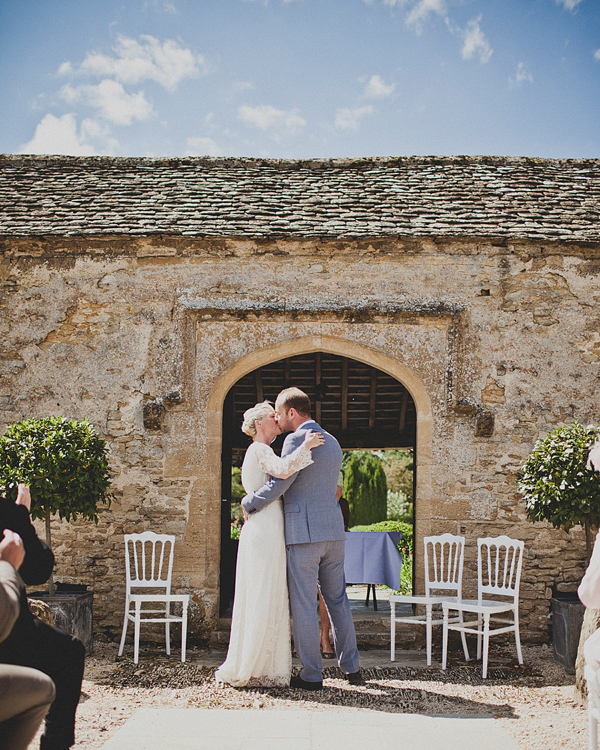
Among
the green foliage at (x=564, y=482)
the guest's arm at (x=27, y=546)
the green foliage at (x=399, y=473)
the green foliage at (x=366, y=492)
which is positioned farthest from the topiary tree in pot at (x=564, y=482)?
the green foliage at (x=399, y=473)

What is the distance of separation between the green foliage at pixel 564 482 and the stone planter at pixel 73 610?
13.7 feet

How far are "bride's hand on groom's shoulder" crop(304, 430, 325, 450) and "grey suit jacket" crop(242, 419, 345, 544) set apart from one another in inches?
2.8

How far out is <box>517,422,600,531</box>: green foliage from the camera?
19.7 ft

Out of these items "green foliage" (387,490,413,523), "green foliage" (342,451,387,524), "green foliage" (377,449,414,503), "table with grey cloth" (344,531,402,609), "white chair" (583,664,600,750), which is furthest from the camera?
"green foliage" (377,449,414,503)

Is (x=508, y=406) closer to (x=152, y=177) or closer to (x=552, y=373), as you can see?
(x=552, y=373)

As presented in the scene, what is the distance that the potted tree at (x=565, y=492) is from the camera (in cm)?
599

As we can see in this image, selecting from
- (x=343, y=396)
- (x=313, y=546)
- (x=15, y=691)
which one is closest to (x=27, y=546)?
(x=15, y=691)

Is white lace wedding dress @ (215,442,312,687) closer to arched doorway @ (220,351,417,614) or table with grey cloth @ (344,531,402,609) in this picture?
arched doorway @ (220,351,417,614)

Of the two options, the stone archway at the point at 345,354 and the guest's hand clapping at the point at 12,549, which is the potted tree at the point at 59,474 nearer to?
the stone archway at the point at 345,354

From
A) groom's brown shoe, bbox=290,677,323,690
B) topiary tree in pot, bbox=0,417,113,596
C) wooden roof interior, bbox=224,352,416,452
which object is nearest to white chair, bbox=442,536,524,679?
groom's brown shoe, bbox=290,677,323,690

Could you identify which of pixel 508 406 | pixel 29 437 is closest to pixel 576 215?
pixel 508 406

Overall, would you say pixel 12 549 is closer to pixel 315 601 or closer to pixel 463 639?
pixel 315 601

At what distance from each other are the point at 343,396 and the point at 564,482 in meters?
4.59

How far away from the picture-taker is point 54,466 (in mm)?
6180
